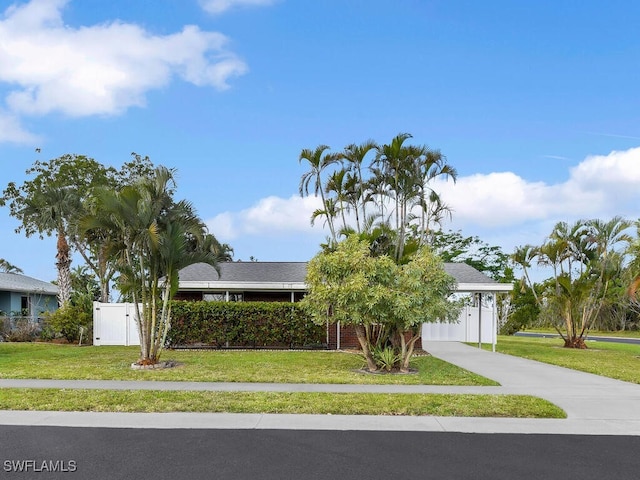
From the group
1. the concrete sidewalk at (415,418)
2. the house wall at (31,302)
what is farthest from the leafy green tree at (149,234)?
the house wall at (31,302)

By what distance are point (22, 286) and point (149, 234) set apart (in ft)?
73.6

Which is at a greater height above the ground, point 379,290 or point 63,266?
point 63,266

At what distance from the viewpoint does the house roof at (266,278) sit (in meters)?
19.4

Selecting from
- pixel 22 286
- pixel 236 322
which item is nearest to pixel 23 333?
pixel 22 286

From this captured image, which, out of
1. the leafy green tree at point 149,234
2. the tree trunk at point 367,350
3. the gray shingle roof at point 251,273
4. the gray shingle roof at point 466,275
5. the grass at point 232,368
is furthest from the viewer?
the gray shingle roof at point 251,273

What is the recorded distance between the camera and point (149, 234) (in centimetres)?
1262

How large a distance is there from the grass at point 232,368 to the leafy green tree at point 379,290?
4.12 feet

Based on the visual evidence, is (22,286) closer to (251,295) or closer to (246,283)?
(251,295)

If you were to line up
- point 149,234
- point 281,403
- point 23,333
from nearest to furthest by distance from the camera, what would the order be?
1. point 281,403
2. point 149,234
3. point 23,333

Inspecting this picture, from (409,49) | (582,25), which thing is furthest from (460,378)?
(582,25)

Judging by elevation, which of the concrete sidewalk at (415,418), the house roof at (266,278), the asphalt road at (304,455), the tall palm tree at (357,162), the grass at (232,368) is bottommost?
the grass at (232,368)

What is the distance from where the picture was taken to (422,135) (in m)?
17.7

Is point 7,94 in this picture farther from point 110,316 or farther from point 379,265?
point 379,265

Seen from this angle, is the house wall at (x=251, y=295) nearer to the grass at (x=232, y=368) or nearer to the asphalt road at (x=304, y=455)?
the grass at (x=232, y=368)
